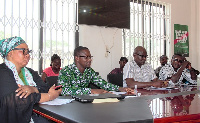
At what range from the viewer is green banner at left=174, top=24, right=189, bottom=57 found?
662 cm

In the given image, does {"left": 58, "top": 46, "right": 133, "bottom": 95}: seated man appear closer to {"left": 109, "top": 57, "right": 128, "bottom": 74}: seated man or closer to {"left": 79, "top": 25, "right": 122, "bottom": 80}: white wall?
{"left": 79, "top": 25, "right": 122, "bottom": 80}: white wall

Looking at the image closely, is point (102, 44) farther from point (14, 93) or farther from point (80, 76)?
point (14, 93)

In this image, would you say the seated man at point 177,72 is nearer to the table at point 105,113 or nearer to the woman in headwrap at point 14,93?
the table at point 105,113

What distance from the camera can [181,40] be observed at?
6.74m

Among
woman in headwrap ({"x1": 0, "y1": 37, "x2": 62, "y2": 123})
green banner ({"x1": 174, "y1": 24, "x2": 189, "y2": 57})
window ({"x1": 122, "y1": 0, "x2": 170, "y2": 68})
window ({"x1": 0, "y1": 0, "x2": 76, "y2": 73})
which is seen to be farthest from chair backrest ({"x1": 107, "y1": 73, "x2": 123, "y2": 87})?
green banner ({"x1": 174, "y1": 24, "x2": 189, "y2": 57})

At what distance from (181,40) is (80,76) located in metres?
4.84

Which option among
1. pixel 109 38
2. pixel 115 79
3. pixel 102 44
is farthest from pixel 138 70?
pixel 109 38

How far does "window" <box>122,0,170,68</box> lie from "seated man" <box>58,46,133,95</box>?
9.81 ft

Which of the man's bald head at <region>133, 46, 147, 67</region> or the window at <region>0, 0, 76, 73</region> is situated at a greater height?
the window at <region>0, 0, 76, 73</region>

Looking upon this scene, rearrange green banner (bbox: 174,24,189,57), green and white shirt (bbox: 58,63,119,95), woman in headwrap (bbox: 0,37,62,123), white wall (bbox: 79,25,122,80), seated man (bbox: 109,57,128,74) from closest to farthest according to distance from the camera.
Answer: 1. woman in headwrap (bbox: 0,37,62,123)
2. green and white shirt (bbox: 58,63,119,95)
3. white wall (bbox: 79,25,122,80)
4. seated man (bbox: 109,57,128,74)
5. green banner (bbox: 174,24,189,57)

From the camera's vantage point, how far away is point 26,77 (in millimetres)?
2080

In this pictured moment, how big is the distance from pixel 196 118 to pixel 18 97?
1.15 meters

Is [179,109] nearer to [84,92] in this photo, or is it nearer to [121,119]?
[121,119]

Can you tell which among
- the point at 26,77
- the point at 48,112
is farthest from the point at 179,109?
the point at 26,77
